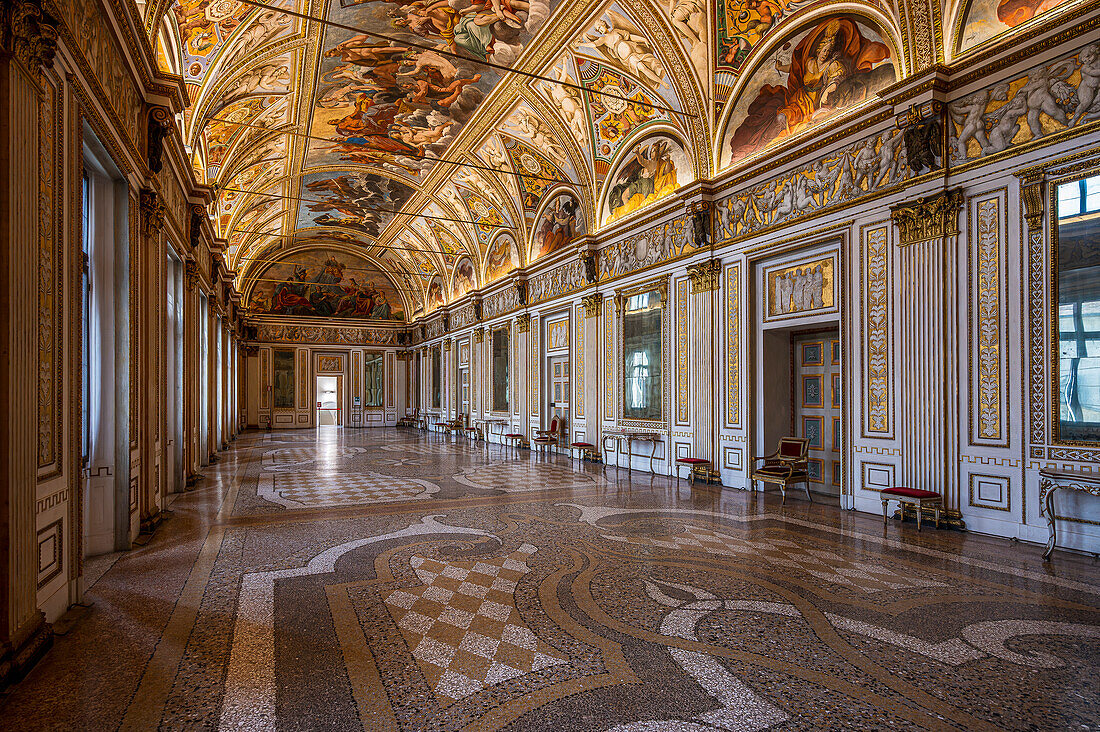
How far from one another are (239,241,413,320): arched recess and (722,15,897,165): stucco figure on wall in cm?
2482

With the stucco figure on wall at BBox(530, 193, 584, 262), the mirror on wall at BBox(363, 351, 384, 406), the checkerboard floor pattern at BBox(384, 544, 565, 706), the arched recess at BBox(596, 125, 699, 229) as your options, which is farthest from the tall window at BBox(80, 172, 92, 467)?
the mirror on wall at BBox(363, 351, 384, 406)

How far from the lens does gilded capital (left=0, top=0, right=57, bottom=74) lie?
365 cm

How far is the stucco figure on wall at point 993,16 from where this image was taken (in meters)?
7.10

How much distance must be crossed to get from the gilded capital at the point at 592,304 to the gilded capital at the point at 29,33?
485 inches

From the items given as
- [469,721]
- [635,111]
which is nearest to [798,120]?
[635,111]

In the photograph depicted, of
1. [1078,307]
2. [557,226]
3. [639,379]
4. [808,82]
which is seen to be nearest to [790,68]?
→ [808,82]

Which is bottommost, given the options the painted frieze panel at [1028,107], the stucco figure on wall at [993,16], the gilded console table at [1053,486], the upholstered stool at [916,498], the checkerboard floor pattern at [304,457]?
the checkerboard floor pattern at [304,457]

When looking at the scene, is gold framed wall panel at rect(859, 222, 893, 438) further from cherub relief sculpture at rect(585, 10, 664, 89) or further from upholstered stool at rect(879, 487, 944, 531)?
cherub relief sculpture at rect(585, 10, 664, 89)

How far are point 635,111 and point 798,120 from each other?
3878 mm

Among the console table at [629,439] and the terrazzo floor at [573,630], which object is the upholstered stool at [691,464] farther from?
the terrazzo floor at [573,630]

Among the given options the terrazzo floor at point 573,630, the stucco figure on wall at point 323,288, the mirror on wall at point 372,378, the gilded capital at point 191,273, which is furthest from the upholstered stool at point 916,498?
the mirror on wall at point 372,378

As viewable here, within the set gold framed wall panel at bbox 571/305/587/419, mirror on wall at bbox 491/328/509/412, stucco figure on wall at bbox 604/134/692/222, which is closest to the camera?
stucco figure on wall at bbox 604/134/692/222

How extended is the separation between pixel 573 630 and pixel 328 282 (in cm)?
3161

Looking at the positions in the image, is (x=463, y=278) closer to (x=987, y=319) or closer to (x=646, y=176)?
(x=646, y=176)
